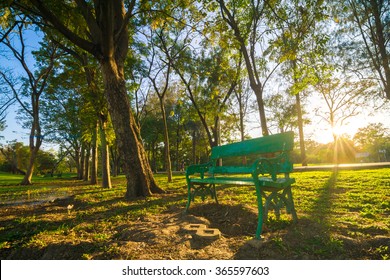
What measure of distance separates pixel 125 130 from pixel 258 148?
15.9 feet

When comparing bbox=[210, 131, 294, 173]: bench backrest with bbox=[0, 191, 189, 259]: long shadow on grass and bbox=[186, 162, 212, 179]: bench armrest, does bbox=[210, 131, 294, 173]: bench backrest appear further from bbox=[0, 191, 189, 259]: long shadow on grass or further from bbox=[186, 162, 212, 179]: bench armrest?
bbox=[0, 191, 189, 259]: long shadow on grass

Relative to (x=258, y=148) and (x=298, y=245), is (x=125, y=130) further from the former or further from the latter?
(x=298, y=245)

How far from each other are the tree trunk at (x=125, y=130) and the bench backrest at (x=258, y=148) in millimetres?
3059

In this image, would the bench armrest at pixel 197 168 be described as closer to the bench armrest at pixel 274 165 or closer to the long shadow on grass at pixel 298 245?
the bench armrest at pixel 274 165

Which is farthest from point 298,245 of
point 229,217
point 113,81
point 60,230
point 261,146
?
point 113,81

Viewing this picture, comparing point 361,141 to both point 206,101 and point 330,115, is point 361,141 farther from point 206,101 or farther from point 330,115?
point 206,101

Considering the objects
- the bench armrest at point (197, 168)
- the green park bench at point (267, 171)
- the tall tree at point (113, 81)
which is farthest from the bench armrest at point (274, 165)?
the tall tree at point (113, 81)

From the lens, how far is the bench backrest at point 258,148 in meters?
4.01

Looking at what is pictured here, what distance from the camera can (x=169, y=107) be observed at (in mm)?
33188

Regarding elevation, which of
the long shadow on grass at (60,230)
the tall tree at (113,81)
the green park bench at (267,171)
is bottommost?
the long shadow on grass at (60,230)

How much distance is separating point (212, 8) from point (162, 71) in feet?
28.0

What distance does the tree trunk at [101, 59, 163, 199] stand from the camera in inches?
308

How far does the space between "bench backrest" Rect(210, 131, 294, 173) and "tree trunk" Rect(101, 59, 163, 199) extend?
3.06 meters

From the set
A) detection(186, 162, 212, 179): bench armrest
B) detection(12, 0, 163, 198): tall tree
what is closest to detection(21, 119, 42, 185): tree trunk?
detection(12, 0, 163, 198): tall tree
